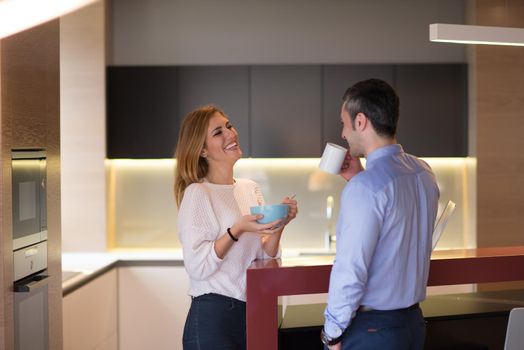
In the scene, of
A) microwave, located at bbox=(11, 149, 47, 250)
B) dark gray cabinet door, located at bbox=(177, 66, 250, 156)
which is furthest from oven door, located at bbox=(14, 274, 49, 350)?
dark gray cabinet door, located at bbox=(177, 66, 250, 156)

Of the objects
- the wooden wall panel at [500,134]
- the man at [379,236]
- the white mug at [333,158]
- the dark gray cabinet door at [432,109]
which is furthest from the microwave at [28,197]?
the wooden wall panel at [500,134]

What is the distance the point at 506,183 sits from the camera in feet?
18.2

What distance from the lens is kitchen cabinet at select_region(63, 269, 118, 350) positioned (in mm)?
4375

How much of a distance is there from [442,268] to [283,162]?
3.20 meters

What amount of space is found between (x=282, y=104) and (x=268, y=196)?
0.72 m

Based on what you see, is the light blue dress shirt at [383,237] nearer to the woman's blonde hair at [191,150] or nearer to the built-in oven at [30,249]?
the woman's blonde hair at [191,150]

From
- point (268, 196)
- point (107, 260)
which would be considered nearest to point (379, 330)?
point (107, 260)

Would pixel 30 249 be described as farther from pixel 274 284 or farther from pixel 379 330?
pixel 379 330

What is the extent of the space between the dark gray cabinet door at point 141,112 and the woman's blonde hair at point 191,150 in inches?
110

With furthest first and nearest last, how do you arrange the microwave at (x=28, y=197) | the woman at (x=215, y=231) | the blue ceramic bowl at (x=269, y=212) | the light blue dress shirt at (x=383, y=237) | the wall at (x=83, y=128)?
the wall at (x=83, y=128)
the microwave at (x=28, y=197)
the woman at (x=215, y=231)
the blue ceramic bowl at (x=269, y=212)
the light blue dress shirt at (x=383, y=237)

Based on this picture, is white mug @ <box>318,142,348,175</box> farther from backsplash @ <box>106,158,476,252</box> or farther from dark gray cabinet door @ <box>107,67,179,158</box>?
backsplash @ <box>106,158,476,252</box>

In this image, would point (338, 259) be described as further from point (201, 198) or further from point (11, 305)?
point (11, 305)

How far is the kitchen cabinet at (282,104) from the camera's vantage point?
5703 mm

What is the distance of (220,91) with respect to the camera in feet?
18.8
